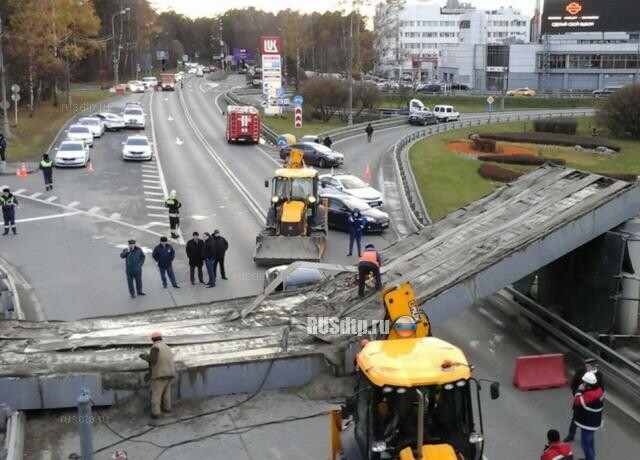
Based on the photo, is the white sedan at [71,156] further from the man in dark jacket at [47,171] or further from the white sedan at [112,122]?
the white sedan at [112,122]

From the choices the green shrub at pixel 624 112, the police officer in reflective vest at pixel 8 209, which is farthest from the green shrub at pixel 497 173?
the police officer in reflective vest at pixel 8 209

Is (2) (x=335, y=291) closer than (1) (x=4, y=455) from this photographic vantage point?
No

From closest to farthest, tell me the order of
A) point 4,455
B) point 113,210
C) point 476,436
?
1. point 476,436
2. point 4,455
3. point 113,210

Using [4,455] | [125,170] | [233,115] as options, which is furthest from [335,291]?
[233,115]

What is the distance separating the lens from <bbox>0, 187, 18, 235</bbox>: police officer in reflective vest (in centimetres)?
2555

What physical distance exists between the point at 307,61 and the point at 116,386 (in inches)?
4747

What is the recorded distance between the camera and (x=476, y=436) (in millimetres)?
8617

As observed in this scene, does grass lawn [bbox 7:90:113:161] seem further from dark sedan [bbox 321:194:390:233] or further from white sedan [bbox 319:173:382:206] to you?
dark sedan [bbox 321:194:390:233]

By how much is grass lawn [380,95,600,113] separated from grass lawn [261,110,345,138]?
19125 millimetres

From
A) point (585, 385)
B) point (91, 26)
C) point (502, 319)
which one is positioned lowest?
point (502, 319)

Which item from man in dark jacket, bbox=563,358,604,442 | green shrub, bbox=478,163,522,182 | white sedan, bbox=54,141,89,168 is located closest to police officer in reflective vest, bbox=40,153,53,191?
white sedan, bbox=54,141,89,168

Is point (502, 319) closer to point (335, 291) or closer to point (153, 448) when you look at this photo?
point (335, 291)

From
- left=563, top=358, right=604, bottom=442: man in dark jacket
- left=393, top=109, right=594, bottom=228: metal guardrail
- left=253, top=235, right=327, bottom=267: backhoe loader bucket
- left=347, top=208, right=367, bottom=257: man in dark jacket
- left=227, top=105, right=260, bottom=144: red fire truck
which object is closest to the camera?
left=563, top=358, right=604, bottom=442: man in dark jacket

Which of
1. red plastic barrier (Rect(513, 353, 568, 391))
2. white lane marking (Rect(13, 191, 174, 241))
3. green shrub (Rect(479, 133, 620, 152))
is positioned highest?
green shrub (Rect(479, 133, 620, 152))
